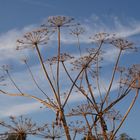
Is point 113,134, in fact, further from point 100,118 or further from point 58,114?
point 58,114

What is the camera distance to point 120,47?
17.2 meters

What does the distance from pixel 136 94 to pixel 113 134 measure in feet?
7.95

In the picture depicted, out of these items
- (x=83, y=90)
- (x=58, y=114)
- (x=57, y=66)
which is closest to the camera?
(x=58, y=114)

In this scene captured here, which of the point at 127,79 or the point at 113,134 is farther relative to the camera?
the point at 127,79

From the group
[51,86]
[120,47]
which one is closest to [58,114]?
[51,86]

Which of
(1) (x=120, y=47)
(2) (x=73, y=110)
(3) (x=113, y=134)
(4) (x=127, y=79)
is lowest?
(3) (x=113, y=134)

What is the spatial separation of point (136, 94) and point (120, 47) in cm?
233

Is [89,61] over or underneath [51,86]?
over

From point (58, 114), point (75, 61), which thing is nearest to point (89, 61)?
point (75, 61)

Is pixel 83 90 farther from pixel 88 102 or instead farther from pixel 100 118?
pixel 100 118

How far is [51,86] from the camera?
15.1 meters

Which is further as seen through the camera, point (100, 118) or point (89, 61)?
point (89, 61)

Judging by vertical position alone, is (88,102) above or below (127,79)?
below

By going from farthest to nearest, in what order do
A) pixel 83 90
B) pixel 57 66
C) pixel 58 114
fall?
pixel 83 90
pixel 57 66
pixel 58 114
